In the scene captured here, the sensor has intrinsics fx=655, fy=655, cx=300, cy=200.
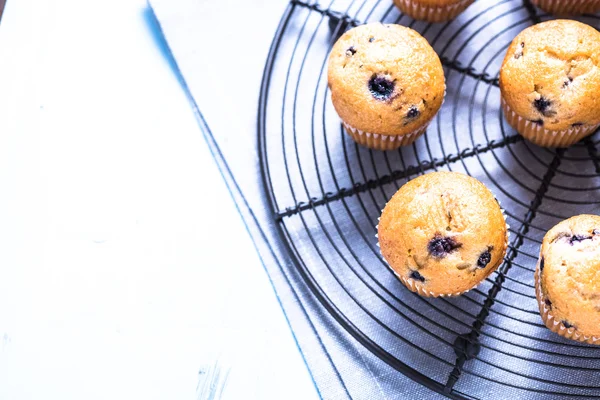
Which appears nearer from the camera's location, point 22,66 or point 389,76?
point 389,76

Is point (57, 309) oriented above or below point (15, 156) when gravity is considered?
below

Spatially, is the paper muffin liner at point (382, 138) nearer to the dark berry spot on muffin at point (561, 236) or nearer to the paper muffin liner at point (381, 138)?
the paper muffin liner at point (381, 138)

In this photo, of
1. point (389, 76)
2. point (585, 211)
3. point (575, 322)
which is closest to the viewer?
point (575, 322)

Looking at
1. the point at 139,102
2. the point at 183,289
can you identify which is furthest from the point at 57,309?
the point at 139,102

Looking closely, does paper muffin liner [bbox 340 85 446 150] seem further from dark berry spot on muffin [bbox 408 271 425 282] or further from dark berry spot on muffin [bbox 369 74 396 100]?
dark berry spot on muffin [bbox 408 271 425 282]

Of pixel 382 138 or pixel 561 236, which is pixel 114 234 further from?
pixel 561 236

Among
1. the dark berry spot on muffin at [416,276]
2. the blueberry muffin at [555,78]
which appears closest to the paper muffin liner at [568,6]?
the blueberry muffin at [555,78]

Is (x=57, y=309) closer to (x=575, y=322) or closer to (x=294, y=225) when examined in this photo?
(x=294, y=225)

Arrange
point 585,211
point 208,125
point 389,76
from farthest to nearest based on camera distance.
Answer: point 208,125, point 585,211, point 389,76
